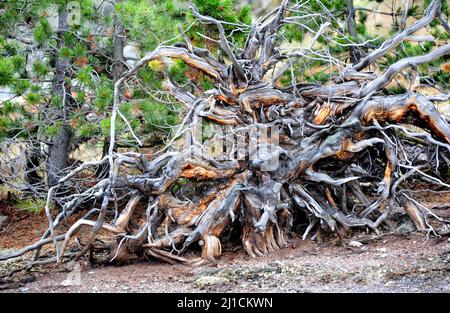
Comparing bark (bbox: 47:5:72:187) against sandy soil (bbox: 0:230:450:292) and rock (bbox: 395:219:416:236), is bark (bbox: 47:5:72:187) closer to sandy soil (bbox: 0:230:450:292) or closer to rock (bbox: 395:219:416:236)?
sandy soil (bbox: 0:230:450:292)

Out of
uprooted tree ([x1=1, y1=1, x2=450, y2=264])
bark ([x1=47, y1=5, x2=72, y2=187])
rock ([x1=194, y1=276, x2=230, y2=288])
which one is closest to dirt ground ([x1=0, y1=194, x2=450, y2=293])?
rock ([x1=194, y1=276, x2=230, y2=288])

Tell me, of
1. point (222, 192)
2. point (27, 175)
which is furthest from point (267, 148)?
point (27, 175)

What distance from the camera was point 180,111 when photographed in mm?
7660

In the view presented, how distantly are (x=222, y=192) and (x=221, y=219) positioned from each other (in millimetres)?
348

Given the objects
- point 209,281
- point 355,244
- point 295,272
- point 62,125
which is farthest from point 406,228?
point 62,125

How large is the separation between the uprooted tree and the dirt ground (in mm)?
162

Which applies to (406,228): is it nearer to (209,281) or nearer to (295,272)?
(295,272)

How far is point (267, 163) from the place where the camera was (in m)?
6.71

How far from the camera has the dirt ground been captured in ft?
17.7

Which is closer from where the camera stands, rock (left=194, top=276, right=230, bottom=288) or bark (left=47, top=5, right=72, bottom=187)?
rock (left=194, top=276, right=230, bottom=288)

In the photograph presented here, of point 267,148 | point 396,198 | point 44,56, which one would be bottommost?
point 396,198

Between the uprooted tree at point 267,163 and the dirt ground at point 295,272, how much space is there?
16 cm

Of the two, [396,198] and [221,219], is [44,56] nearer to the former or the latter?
[221,219]
